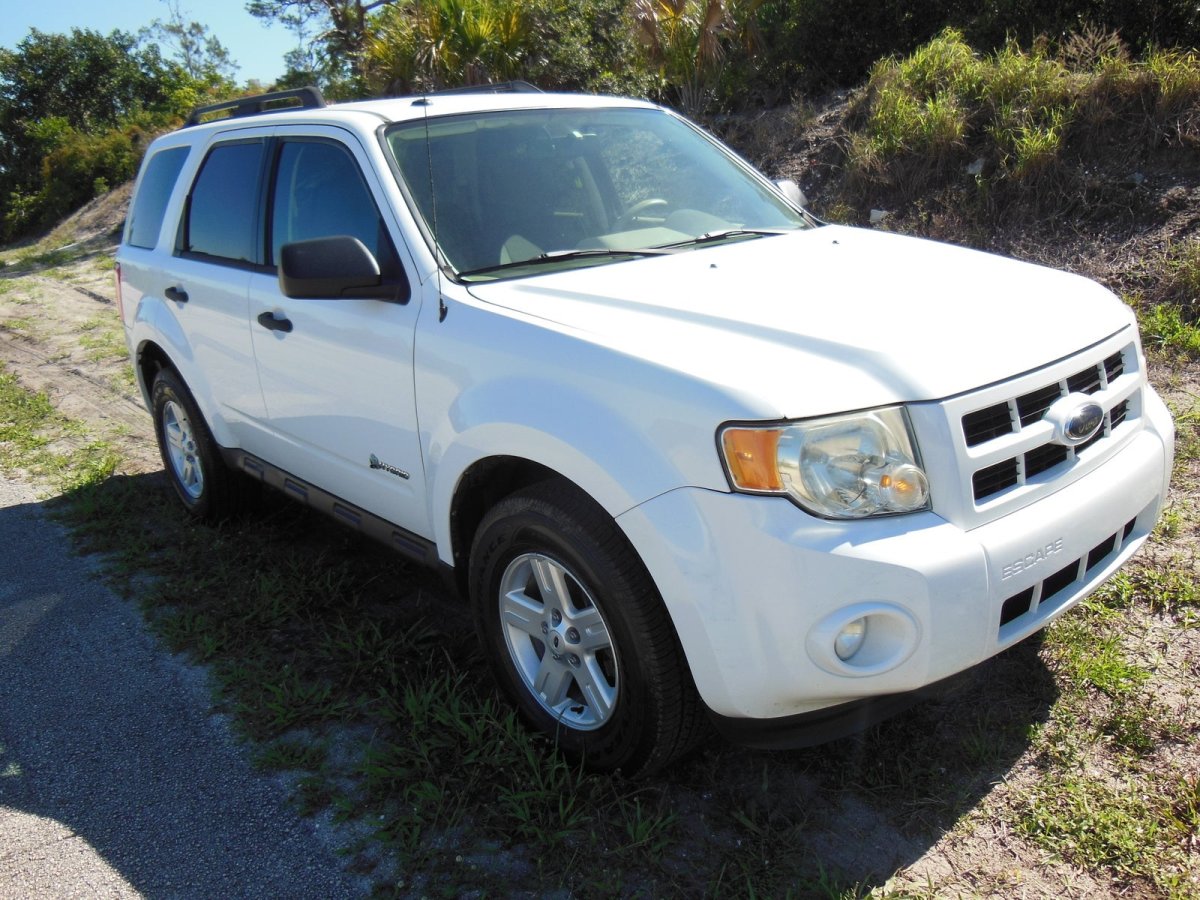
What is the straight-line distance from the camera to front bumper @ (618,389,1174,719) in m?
2.31

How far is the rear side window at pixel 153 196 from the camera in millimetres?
5117

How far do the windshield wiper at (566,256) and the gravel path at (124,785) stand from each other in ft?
5.75

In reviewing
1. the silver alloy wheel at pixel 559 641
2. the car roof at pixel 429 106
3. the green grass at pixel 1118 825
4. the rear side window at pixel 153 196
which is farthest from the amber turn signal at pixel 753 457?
the rear side window at pixel 153 196

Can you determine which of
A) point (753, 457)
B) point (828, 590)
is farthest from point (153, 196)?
point (828, 590)

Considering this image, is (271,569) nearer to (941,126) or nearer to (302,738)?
(302,738)

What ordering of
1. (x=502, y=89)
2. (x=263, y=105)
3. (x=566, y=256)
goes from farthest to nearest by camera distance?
1. (x=263, y=105)
2. (x=502, y=89)
3. (x=566, y=256)

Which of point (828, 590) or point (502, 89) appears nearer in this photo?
point (828, 590)

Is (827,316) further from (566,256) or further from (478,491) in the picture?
(478,491)

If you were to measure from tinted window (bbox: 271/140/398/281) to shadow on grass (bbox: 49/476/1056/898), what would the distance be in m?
1.45

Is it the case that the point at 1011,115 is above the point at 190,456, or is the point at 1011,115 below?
above

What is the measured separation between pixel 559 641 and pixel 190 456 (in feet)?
9.82

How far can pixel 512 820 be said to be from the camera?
2918 millimetres

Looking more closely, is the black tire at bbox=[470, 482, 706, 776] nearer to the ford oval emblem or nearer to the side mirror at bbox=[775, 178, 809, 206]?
the ford oval emblem

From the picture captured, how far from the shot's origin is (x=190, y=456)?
5.21 metres
